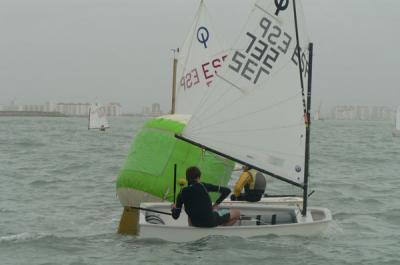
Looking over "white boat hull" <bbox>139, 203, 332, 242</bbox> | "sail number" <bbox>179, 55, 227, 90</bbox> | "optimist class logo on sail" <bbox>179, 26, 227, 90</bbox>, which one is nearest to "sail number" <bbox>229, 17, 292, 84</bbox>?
"white boat hull" <bbox>139, 203, 332, 242</bbox>

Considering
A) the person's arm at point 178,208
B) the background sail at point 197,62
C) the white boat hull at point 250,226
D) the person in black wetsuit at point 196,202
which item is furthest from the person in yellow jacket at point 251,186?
the background sail at point 197,62

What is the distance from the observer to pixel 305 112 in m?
10.3

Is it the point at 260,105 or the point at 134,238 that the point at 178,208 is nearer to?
the point at 134,238

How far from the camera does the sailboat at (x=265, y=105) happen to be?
10.2 metres

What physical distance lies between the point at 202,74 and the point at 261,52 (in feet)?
20.4

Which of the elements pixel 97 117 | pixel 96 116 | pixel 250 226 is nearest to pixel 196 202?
pixel 250 226

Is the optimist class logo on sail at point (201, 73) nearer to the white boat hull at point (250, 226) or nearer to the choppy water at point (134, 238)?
the choppy water at point (134, 238)

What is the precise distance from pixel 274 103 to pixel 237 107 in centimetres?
58

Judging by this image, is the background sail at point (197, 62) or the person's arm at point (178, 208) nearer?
the person's arm at point (178, 208)

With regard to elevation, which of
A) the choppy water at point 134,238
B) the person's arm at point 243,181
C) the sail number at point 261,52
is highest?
the sail number at point 261,52

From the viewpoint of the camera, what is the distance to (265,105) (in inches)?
411

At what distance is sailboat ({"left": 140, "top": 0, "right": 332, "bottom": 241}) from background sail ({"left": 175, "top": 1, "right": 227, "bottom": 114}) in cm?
513

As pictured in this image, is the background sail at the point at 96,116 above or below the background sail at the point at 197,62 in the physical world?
below

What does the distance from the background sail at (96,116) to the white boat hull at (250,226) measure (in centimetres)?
5855
